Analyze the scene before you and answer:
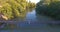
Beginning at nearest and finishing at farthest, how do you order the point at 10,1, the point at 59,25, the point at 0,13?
the point at 59,25 < the point at 0,13 < the point at 10,1

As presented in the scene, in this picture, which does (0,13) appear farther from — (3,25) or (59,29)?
(59,29)

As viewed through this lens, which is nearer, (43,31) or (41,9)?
(43,31)

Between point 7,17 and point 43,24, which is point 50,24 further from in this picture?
point 7,17

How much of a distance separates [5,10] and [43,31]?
9328 millimetres

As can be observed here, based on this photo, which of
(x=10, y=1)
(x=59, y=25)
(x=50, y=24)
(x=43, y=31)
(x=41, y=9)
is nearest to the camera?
(x=43, y=31)

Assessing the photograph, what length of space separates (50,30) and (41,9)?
19338 mm

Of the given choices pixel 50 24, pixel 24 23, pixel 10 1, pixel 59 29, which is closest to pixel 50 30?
pixel 59 29

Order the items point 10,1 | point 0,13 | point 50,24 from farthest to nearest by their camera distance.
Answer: point 10,1 < point 0,13 < point 50,24

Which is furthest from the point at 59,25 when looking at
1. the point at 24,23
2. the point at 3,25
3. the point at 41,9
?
the point at 41,9

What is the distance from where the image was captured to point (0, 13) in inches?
969

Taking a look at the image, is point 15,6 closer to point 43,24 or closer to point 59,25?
point 43,24

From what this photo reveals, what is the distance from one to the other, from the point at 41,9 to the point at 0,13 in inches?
549

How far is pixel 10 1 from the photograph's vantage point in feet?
98.4

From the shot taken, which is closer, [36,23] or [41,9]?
[36,23]
